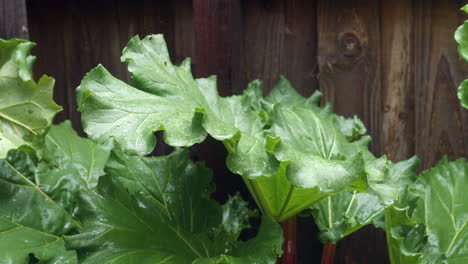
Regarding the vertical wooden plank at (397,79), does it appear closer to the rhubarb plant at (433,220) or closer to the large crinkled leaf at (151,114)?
the rhubarb plant at (433,220)

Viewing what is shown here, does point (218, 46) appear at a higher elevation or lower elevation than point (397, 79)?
higher

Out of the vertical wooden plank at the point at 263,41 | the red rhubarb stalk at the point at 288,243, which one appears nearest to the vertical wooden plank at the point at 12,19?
the vertical wooden plank at the point at 263,41

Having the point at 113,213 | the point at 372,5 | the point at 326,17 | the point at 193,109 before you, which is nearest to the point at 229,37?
the point at 326,17

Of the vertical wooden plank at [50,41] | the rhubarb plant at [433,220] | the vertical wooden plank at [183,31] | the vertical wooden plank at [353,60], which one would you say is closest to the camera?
the rhubarb plant at [433,220]

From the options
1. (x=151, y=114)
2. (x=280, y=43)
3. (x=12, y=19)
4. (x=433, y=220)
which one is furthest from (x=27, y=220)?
(x=433, y=220)

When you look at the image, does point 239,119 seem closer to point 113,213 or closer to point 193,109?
point 193,109

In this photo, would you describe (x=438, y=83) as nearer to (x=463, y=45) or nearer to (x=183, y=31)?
(x=463, y=45)

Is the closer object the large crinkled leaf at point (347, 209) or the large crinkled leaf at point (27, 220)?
the large crinkled leaf at point (27, 220)
